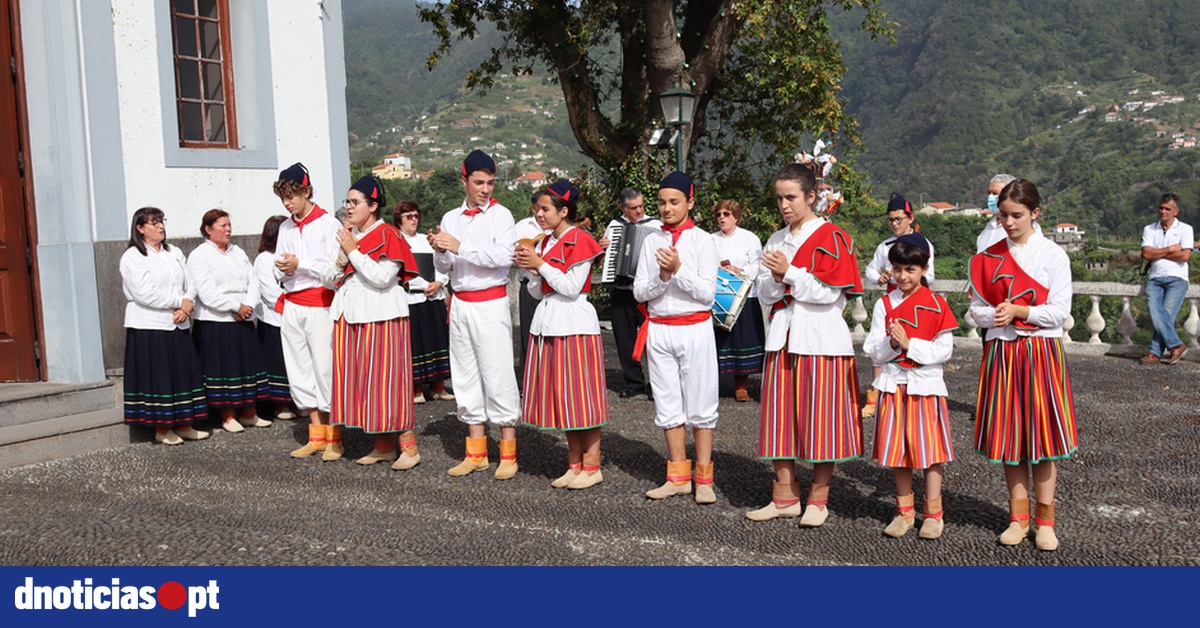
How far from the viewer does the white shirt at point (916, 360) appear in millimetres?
4918

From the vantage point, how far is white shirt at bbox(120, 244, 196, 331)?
7363 mm

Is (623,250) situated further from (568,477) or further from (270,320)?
(270,320)

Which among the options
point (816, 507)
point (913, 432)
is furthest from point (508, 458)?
point (913, 432)

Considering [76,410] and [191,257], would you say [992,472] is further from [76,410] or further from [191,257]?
[76,410]

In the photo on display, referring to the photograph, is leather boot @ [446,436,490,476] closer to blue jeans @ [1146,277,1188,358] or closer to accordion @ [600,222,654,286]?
accordion @ [600,222,654,286]

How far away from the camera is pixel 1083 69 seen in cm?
6525

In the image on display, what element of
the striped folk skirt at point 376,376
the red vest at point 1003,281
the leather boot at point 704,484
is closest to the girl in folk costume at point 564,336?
the leather boot at point 704,484

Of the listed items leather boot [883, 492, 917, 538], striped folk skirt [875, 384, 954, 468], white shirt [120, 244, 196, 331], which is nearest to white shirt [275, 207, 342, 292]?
white shirt [120, 244, 196, 331]

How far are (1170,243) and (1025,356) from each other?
6.88 m

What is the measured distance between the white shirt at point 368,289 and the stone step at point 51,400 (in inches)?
97.4

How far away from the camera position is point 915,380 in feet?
16.3

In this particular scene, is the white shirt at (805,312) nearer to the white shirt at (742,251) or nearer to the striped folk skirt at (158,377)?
the white shirt at (742,251)

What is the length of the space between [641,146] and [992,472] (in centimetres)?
919

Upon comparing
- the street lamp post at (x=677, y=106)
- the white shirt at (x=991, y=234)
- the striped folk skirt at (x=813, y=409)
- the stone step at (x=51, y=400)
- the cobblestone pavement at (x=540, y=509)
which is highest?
the street lamp post at (x=677, y=106)
